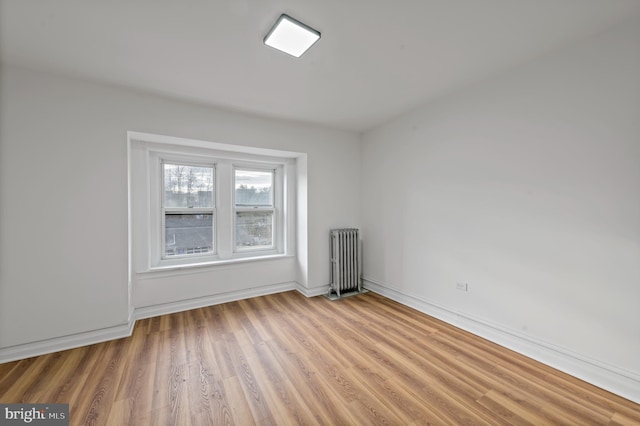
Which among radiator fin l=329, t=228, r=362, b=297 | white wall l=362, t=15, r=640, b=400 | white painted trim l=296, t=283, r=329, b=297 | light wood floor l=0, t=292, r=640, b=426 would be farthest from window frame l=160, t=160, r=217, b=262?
white wall l=362, t=15, r=640, b=400

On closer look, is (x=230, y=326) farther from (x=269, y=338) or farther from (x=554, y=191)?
(x=554, y=191)

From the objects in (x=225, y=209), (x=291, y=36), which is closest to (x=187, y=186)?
(x=225, y=209)

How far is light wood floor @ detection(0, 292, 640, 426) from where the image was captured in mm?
1592

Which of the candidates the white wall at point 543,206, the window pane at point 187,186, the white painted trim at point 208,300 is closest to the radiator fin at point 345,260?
the white painted trim at point 208,300

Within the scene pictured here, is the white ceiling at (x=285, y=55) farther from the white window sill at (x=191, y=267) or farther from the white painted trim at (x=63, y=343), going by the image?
the white painted trim at (x=63, y=343)

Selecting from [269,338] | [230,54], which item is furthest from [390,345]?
[230,54]

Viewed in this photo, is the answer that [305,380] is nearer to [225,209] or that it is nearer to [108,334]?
[108,334]

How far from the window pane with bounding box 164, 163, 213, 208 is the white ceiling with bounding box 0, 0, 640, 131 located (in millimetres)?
1047

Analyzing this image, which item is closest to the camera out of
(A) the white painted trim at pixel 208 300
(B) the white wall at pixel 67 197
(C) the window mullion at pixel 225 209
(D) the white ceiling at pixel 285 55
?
(D) the white ceiling at pixel 285 55

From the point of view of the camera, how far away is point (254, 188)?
12.9 feet

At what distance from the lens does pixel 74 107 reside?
2355 mm

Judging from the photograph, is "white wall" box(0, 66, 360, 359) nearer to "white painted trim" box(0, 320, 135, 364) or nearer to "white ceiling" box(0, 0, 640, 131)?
"white painted trim" box(0, 320, 135, 364)

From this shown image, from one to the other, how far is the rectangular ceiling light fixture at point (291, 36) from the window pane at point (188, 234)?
2.51 meters

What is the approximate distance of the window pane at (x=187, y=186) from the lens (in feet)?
11.0
